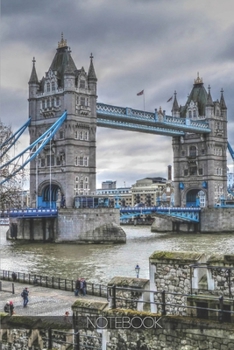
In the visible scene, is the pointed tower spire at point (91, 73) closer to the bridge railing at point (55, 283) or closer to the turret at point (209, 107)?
the turret at point (209, 107)

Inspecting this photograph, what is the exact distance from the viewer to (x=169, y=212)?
3504 inches

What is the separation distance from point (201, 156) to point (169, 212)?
22814 millimetres

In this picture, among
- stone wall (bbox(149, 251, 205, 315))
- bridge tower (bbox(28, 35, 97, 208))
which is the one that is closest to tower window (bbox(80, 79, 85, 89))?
bridge tower (bbox(28, 35, 97, 208))

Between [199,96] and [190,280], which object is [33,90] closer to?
[199,96]

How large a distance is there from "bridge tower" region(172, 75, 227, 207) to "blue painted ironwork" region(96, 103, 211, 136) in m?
2.85

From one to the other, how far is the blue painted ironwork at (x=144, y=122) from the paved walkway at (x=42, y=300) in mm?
57481

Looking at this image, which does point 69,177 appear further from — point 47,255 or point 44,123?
point 47,255

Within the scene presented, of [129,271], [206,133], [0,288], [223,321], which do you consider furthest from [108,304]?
[206,133]

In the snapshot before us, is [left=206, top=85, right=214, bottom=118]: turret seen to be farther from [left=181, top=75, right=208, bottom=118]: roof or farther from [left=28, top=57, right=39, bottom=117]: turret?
[left=28, top=57, right=39, bottom=117]: turret

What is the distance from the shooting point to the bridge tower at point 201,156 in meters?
107

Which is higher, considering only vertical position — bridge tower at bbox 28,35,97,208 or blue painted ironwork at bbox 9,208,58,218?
bridge tower at bbox 28,35,97,208

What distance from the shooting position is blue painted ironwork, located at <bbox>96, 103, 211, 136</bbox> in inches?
3342

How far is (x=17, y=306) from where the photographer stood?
2345cm

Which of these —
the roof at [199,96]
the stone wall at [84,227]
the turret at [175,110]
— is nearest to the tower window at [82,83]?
the stone wall at [84,227]
